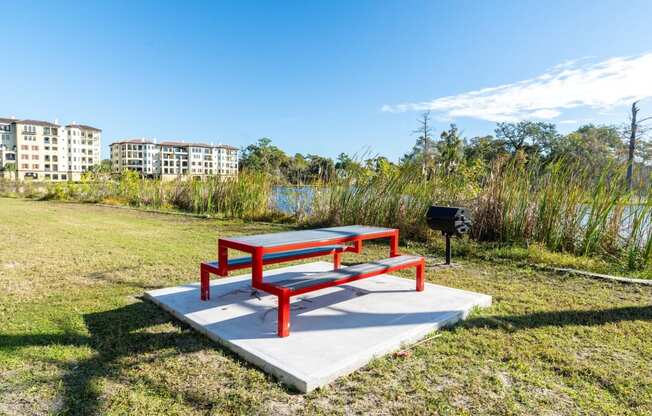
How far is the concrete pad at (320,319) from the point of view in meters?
2.24

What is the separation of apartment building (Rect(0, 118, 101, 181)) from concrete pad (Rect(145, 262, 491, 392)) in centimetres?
7063

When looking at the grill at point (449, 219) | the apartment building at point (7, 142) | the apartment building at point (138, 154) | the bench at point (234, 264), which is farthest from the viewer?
the apartment building at point (138, 154)

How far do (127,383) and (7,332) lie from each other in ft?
4.19

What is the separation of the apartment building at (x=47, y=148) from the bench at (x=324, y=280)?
71227mm

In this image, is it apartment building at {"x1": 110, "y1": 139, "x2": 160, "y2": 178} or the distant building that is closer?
the distant building

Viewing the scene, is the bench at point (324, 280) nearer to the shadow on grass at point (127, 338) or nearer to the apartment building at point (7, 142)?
the shadow on grass at point (127, 338)

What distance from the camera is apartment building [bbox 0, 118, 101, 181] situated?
66.6 meters

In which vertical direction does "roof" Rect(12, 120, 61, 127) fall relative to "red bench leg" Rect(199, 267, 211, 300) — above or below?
above

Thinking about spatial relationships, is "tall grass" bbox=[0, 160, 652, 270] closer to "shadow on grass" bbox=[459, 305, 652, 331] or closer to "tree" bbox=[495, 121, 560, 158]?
"shadow on grass" bbox=[459, 305, 652, 331]

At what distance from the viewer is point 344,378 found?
2.13 metres

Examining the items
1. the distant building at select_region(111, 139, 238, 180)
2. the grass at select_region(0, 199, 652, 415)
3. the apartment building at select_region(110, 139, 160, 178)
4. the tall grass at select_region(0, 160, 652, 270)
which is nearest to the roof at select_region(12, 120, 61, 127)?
the distant building at select_region(111, 139, 238, 180)

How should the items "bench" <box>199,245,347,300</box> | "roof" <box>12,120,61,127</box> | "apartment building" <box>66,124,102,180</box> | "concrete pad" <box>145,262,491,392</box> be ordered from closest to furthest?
"concrete pad" <box>145,262,491,392</box>
"bench" <box>199,245,347,300</box>
"roof" <box>12,120,61,127</box>
"apartment building" <box>66,124,102,180</box>

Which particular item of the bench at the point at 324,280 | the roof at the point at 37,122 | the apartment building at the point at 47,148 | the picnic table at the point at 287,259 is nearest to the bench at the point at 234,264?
the picnic table at the point at 287,259

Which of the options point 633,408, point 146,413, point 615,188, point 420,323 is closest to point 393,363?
point 420,323
